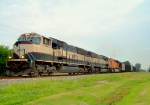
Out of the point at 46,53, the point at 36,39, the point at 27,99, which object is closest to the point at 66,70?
the point at 46,53

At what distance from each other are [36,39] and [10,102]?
12092 mm

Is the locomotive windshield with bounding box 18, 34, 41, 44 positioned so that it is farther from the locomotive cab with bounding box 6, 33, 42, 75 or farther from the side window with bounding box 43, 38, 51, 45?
the side window with bounding box 43, 38, 51, 45

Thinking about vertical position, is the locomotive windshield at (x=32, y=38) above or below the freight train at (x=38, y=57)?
above

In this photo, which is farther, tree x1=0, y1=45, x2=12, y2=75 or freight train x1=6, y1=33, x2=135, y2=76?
tree x1=0, y1=45, x2=12, y2=75

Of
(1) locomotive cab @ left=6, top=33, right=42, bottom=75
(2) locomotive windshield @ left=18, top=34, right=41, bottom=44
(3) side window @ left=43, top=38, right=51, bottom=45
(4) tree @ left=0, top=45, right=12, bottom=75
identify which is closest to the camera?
(1) locomotive cab @ left=6, top=33, right=42, bottom=75

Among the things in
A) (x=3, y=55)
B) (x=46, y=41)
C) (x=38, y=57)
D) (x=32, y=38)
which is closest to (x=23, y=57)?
(x=38, y=57)

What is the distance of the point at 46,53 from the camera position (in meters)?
20.6

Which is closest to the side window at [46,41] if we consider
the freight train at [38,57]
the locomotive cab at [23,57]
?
the freight train at [38,57]

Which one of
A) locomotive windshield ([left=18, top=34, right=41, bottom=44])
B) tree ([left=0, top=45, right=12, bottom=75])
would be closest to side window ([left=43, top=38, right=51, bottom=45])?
locomotive windshield ([left=18, top=34, right=41, bottom=44])

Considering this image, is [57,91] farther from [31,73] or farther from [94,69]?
[94,69]

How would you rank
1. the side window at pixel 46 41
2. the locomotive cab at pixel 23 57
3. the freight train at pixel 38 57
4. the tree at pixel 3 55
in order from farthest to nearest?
the tree at pixel 3 55 < the side window at pixel 46 41 < the freight train at pixel 38 57 < the locomotive cab at pixel 23 57

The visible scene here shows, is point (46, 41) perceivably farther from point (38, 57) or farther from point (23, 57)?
point (23, 57)

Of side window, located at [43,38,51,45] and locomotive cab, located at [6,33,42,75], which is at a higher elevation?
side window, located at [43,38,51,45]

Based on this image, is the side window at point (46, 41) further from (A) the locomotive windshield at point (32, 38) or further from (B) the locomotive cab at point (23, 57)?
(B) the locomotive cab at point (23, 57)
